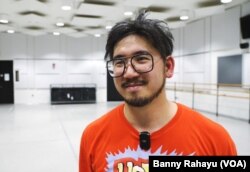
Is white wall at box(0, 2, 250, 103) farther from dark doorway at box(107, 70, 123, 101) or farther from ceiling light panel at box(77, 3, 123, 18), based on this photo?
ceiling light panel at box(77, 3, 123, 18)

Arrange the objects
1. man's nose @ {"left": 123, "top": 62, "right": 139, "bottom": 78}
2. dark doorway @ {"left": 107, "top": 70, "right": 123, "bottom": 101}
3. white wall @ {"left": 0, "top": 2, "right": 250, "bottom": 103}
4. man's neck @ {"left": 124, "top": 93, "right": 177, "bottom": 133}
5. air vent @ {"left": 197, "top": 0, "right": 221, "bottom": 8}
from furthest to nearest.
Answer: dark doorway @ {"left": 107, "top": 70, "right": 123, "bottom": 101}, white wall @ {"left": 0, "top": 2, "right": 250, "bottom": 103}, air vent @ {"left": 197, "top": 0, "right": 221, "bottom": 8}, man's neck @ {"left": 124, "top": 93, "right": 177, "bottom": 133}, man's nose @ {"left": 123, "top": 62, "right": 139, "bottom": 78}

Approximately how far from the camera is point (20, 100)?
1192 cm

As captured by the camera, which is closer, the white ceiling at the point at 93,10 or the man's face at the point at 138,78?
the man's face at the point at 138,78

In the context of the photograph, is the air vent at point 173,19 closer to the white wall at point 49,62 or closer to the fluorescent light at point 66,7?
the fluorescent light at point 66,7

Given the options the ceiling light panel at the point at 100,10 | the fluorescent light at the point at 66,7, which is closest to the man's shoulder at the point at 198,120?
the ceiling light panel at the point at 100,10

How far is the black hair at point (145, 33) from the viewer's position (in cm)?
106

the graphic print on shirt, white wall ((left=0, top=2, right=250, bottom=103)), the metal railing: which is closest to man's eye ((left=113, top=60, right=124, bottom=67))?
the graphic print on shirt

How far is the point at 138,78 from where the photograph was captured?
1004mm

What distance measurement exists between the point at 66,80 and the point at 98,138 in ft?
37.7

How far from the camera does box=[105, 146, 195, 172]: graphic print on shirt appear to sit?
103 centimetres

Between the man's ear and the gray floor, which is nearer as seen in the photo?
the man's ear

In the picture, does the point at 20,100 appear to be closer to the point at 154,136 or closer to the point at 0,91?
the point at 0,91

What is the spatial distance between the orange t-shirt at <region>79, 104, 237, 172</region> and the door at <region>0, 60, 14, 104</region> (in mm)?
12022

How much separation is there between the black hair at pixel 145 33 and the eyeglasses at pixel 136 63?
77mm
